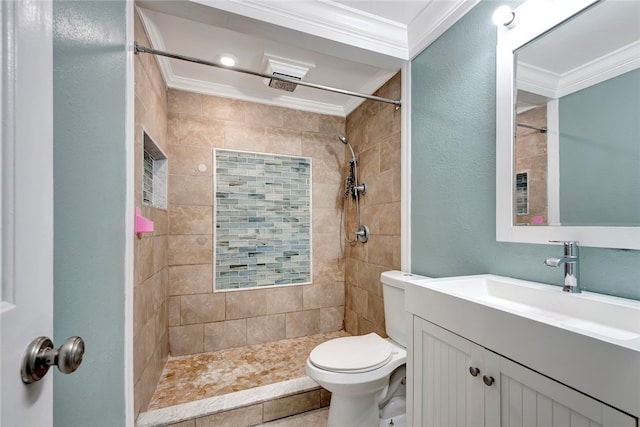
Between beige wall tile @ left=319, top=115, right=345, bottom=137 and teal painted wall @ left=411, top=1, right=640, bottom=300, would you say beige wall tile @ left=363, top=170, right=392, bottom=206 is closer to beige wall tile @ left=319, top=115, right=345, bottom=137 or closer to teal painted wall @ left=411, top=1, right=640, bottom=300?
teal painted wall @ left=411, top=1, right=640, bottom=300

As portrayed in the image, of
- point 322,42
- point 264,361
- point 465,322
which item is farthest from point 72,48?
point 264,361

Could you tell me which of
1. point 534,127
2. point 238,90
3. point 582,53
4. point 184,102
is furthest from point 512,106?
point 184,102

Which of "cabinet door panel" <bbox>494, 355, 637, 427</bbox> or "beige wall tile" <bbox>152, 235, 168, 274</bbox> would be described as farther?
"beige wall tile" <bbox>152, 235, 168, 274</bbox>

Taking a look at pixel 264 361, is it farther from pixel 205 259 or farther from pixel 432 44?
pixel 432 44

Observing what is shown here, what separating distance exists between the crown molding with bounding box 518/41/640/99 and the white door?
149 centimetres

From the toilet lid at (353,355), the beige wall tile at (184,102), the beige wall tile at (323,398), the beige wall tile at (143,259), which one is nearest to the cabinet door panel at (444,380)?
the toilet lid at (353,355)

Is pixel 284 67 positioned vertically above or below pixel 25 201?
above

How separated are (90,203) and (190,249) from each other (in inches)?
57.5

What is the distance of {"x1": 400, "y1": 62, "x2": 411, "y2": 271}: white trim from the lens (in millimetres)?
1806

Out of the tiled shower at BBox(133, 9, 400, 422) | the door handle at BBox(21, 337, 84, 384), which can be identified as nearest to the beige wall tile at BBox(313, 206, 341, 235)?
the tiled shower at BBox(133, 9, 400, 422)

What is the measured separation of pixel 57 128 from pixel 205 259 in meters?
1.75

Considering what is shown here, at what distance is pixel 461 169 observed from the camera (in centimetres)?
142

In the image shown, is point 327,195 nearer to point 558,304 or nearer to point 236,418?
point 236,418

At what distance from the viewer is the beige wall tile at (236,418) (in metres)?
1.57
